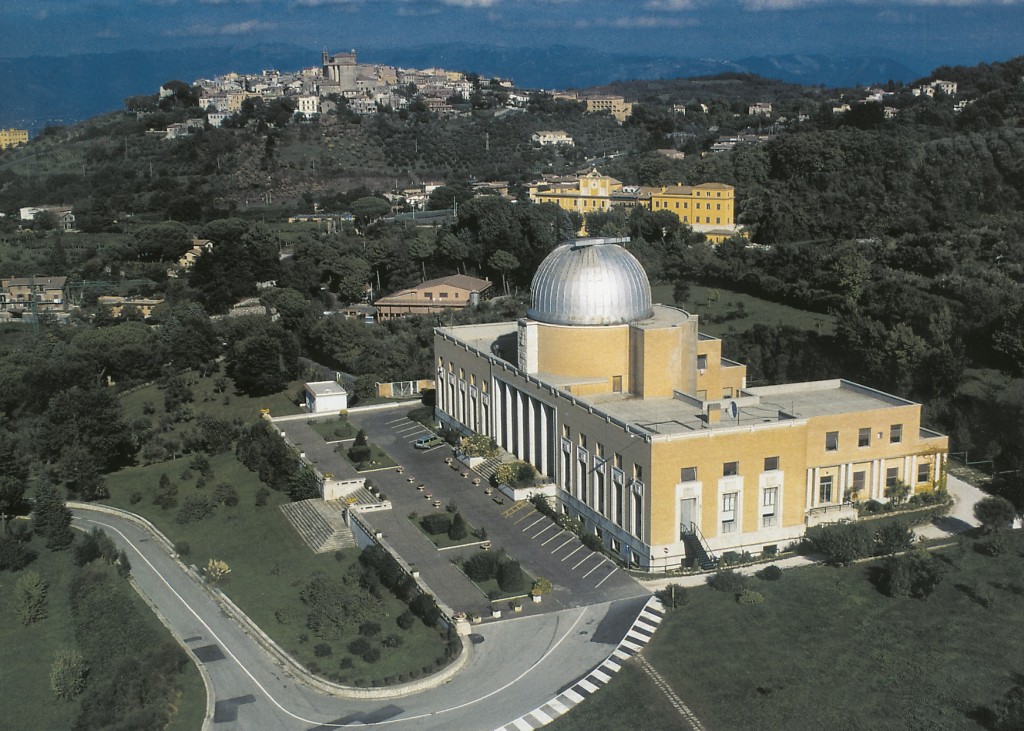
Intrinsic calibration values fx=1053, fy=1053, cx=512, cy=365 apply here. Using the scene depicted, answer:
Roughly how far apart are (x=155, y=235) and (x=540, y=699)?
237ft

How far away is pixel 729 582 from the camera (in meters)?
31.7

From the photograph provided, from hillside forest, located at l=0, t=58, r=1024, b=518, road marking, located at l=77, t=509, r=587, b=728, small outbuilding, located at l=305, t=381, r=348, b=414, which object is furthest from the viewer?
small outbuilding, located at l=305, t=381, r=348, b=414

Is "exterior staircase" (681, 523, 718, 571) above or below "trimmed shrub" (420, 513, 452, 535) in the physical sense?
above

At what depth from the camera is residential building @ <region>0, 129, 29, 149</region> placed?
16600cm

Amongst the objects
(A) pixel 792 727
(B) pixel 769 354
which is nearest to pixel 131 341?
(B) pixel 769 354

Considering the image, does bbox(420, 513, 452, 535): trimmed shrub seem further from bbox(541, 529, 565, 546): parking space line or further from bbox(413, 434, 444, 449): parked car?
bbox(413, 434, 444, 449): parked car

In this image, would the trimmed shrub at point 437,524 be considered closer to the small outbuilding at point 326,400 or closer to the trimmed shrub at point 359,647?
the trimmed shrub at point 359,647

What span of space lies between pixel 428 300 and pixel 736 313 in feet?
71.3

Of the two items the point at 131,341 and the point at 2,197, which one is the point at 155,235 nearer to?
the point at 131,341

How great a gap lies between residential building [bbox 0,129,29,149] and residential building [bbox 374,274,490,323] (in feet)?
382

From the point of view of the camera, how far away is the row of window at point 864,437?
37.7m

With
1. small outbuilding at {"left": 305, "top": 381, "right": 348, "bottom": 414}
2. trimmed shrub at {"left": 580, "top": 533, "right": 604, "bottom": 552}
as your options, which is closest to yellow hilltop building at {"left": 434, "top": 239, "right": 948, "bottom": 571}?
trimmed shrub at {"left": 580, "top": 533, "right": 604, "bottom": 552}

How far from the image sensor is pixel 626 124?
158125 mm

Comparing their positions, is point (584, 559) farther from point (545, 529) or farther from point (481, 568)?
point (481, 568)
